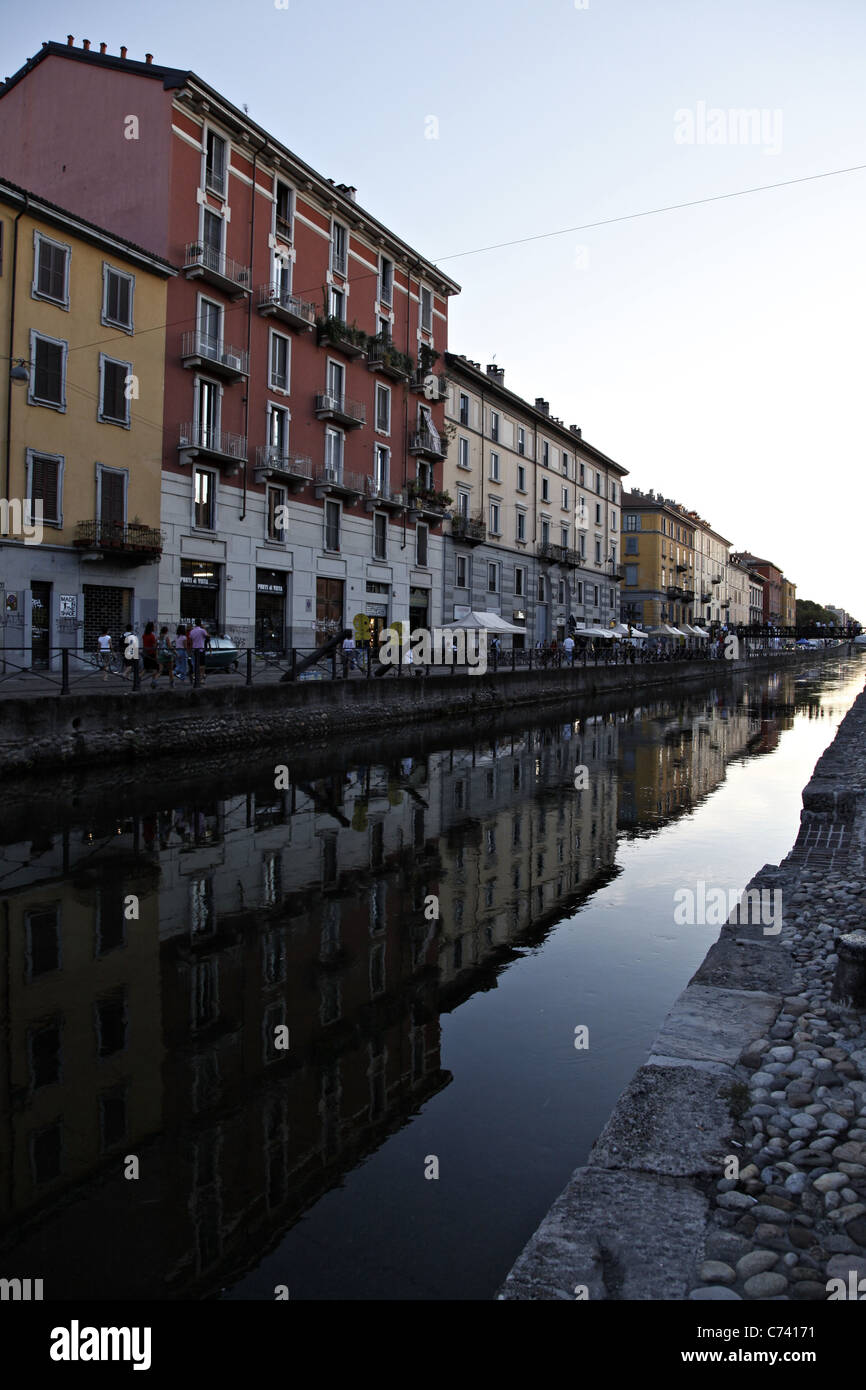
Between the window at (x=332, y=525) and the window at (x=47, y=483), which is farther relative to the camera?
the window at (x=332, y=525)

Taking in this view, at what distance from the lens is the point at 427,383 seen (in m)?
39.1

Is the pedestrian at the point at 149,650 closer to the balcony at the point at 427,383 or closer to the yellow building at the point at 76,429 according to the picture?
the yellow building at the point at 76,429

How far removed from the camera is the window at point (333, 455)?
1313 inches

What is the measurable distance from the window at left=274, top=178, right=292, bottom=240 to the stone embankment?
32161mm

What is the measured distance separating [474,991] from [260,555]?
25658 mm

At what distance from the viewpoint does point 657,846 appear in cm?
1119

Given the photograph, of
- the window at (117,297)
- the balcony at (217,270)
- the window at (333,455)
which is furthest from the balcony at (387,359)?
the window at (117,297)

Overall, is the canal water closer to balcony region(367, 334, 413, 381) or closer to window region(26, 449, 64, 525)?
window region(26, 449, 64, 525)

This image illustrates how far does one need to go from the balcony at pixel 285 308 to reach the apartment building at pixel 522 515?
415 inches

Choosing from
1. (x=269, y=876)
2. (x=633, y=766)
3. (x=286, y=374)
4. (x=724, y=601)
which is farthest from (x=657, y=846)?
(x=724, y=601)

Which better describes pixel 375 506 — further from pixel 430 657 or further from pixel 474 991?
pixel 474 991

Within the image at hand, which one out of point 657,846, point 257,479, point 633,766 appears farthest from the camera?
point 257,479

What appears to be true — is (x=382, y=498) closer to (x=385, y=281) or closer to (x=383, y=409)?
(x=383, y=409)

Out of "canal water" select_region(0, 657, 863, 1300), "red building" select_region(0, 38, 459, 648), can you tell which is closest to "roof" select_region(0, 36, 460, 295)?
"red building" select_region(0, 38, 459, 648)
